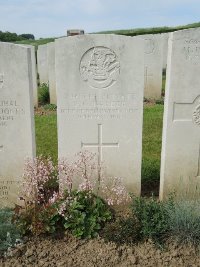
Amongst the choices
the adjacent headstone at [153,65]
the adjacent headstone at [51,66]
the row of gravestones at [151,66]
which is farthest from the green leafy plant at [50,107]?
the adjacent headstone at [153,65]

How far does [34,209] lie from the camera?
159 inches

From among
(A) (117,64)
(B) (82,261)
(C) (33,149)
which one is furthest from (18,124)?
(B) (82,261)

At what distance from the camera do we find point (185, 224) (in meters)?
3.76

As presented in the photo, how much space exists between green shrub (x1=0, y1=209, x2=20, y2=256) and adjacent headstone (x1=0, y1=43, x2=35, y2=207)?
2.18ft

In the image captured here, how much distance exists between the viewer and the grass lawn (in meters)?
5.51

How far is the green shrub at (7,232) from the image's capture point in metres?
3.75

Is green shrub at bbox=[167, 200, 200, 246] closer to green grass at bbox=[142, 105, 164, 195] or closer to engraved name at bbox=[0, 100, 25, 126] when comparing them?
green grass at bbox=[142, 105, 164, 195]

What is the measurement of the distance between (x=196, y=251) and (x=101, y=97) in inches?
82.1

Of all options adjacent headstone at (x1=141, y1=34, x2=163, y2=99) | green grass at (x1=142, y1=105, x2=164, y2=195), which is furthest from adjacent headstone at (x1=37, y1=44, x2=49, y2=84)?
green grass at (x1=142, y1=105, x2=164, y2=195)

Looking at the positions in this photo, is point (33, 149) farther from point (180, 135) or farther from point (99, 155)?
point (180, 135)

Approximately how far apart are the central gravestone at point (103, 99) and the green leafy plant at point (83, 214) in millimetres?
693

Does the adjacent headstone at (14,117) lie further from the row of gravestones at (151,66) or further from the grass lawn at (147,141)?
the row of gravestones at (151,66)

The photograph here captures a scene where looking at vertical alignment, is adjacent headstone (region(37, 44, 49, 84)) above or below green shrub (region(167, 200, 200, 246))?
above

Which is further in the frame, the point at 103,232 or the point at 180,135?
the point at 180,135
